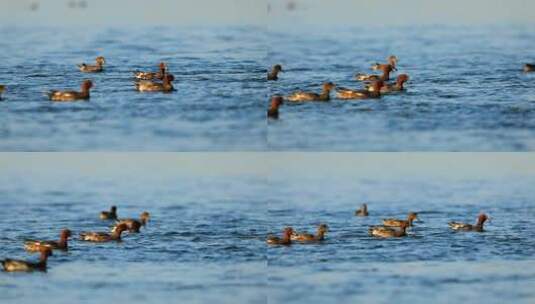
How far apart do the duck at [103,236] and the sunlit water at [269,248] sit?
1.6 inches

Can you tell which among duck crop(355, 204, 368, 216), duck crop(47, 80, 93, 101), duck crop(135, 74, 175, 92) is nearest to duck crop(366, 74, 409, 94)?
duck crop(355, 204, 368, 216)

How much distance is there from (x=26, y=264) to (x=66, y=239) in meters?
0.39

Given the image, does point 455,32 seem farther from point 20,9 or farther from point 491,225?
point 20,9

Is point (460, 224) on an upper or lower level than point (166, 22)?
lower

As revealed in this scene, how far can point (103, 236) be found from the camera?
15.2 meters

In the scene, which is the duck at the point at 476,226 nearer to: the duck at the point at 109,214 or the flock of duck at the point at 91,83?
the flock of duck at the point at 91,83

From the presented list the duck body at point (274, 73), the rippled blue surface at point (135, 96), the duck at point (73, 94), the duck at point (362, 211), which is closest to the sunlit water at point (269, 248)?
the duck at point (362, 211)

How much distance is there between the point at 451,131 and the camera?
14.9 m

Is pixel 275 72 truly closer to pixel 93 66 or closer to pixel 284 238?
pixel 284 238

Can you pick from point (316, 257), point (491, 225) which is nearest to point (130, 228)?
point (316, 257)

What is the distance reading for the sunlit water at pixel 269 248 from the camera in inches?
584

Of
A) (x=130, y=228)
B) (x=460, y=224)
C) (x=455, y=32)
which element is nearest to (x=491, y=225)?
(x=460, y=224)

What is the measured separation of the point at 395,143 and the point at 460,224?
65cm

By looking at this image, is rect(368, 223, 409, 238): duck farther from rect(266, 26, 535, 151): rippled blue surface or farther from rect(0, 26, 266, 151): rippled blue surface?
rect(0, 26, 266, 151): rippled blue surface
